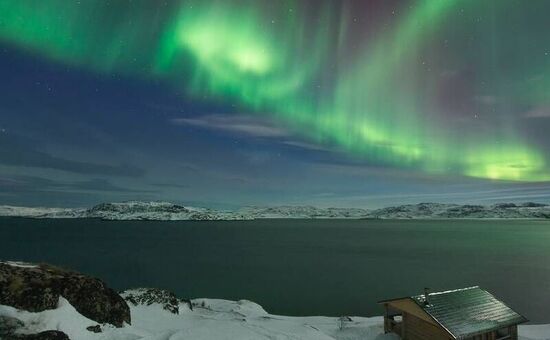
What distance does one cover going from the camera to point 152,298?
33.0m

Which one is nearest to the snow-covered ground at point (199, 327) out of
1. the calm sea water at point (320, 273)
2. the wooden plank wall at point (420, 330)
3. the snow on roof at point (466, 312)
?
the wooden plank wall at point (420, 330)

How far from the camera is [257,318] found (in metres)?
39.2

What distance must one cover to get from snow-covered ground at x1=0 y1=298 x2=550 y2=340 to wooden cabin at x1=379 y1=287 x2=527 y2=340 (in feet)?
9.24

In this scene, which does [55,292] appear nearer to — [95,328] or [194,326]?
[95,328]

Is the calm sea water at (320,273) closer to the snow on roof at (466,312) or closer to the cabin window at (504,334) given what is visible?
the cabin window at (504,334)

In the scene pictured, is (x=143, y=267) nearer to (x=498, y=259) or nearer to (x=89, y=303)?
(x=89, y=303)

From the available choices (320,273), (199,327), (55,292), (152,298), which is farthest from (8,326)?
(320,273)

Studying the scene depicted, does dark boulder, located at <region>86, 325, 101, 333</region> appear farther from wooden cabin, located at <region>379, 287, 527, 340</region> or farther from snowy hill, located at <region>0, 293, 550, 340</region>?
wooden cabin, located at <region>379, 287, 527, 340</region>

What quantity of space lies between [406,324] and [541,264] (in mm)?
95987

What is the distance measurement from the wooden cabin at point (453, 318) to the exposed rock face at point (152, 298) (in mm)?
19088

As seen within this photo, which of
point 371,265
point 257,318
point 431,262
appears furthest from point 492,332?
point 431,262

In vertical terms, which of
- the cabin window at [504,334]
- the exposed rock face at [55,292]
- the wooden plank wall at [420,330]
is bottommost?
the cabin window at [504,334]

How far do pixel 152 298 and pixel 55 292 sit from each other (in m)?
12.3

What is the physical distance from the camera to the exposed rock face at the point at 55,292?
20469 mm
